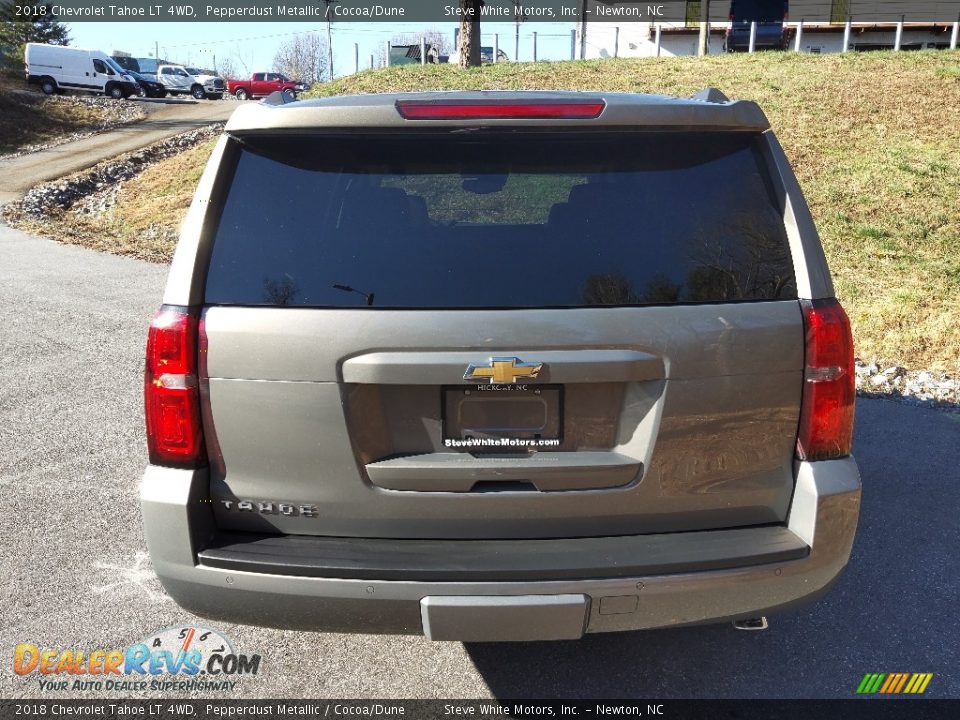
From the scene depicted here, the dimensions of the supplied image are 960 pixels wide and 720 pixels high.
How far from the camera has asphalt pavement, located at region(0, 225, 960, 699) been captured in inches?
123

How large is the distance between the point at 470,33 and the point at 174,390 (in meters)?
25.6

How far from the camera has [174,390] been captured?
2500 millimetres

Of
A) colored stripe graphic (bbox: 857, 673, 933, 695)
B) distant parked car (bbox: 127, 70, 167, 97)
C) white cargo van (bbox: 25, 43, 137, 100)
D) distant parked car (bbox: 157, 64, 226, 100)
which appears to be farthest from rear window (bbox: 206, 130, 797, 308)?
distant parked car (bbox: 157, 64, 226, 100)

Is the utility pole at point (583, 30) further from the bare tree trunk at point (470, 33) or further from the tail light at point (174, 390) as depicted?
the tail light at point (174, 390)

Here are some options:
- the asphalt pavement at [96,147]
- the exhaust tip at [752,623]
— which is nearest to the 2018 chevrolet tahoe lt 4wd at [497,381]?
the exhaust tip at [752,623]

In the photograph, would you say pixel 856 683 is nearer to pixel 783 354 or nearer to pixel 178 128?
pixel 783 354

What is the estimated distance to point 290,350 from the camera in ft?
7.93

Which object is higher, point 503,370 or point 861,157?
point 503,370

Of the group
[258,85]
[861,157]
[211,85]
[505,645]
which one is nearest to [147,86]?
[211,85]

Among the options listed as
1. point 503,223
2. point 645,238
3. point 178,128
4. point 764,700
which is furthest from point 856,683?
point 178,128

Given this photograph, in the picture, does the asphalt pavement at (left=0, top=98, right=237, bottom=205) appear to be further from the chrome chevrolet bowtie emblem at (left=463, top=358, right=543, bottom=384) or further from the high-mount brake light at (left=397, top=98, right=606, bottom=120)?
the chrome chevrolet bowtie emblem at (left=463, top=358, right=543, bottom=384)

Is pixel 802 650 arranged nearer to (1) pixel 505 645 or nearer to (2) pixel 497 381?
(1) pixel 505 645

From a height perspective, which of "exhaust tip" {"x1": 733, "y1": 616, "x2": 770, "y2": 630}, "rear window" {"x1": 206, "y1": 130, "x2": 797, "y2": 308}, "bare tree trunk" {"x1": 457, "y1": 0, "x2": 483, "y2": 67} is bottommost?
"exhaust tip" {"x1": 733, "y1": 616, "x2": 770, "y2": 630}

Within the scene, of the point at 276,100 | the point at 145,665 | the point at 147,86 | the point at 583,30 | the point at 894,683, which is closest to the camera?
the point at 276,100
